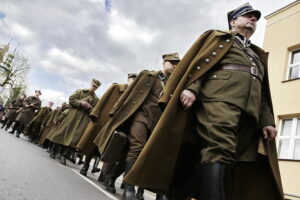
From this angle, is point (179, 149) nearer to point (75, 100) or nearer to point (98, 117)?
point (98, 117)

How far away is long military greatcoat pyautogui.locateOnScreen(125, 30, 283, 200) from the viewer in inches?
118

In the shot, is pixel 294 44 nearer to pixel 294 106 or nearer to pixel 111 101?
pixel 294 106

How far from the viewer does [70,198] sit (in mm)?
3869

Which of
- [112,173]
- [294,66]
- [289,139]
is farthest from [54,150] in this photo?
[294,66]

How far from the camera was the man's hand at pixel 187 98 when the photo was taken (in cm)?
297

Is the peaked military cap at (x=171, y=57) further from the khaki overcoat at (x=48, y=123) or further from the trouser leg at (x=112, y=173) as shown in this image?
the khaki overcoat at (x=48, y=123)

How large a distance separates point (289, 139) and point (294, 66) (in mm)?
3057

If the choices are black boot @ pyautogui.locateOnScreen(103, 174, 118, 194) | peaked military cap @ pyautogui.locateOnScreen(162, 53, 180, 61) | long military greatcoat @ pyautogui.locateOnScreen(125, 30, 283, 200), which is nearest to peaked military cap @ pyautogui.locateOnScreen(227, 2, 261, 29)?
long military greatcoat @ pyautogui.locateOnScreen(125, 30, 283, 200)

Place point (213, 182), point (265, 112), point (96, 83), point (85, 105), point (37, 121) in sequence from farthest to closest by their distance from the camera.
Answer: point (37, 121) → point (96, 83) → point (85, 105) → point (265, 112) → point (213, 182)

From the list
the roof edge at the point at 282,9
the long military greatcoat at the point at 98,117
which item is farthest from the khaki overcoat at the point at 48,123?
the roof edge at the point at 282,9

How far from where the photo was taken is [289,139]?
12.9 metres

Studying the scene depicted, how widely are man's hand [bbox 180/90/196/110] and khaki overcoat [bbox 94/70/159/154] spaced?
230 cm

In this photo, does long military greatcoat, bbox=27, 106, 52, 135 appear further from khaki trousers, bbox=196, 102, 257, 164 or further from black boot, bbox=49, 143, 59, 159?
khaki trousers, bbox=196, 102, 257, 164

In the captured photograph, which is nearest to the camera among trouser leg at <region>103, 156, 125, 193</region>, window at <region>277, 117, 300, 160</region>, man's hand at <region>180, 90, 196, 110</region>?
man's hand at <region>180, 90, 196, 110</region>
